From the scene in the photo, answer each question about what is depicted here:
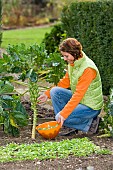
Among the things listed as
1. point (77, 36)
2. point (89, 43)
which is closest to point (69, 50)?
point (89, 43)

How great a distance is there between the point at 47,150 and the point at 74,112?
1.20m

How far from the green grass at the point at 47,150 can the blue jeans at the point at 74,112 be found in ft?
2.58

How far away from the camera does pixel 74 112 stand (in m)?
6.87

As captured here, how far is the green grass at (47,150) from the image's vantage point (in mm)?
5559

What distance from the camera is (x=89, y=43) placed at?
10.5 meters

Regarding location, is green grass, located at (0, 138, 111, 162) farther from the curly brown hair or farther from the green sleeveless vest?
the curly brown hair

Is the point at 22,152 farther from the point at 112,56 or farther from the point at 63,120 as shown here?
the point at 112,56

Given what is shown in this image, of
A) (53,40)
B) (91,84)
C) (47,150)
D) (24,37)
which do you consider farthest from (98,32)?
(24,37)

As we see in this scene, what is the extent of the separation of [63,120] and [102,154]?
Answer: 3.04ft

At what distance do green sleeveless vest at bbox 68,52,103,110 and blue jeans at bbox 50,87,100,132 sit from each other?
0.08 metres

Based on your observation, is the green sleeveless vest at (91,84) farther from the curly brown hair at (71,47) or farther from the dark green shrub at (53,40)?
the dark green shrub at (53,40)

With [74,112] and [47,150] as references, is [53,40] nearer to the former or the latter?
[74,112]

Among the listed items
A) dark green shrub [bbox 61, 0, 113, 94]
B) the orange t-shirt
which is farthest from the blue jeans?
dark green shrub [bbox 61, 0, 113, 94]

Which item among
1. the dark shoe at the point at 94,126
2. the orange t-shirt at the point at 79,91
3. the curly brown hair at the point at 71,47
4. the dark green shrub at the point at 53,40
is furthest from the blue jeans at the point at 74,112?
the dark green shrub at the point at 53,40
